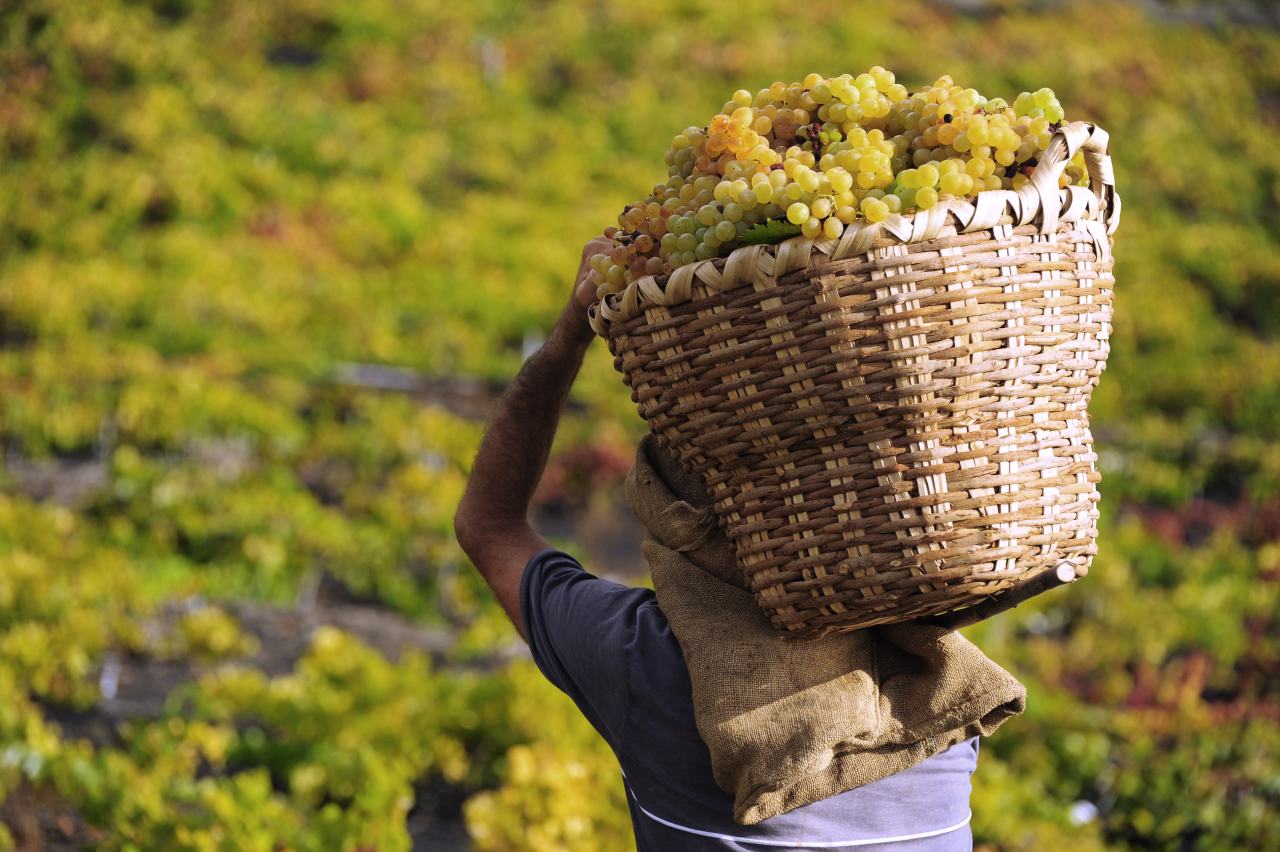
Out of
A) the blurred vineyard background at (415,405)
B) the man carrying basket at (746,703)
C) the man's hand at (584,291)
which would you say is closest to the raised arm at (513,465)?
the man's hand at (584,291)

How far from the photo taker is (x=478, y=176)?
1353 cm

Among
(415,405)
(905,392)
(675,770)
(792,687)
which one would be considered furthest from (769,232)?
(415,405)

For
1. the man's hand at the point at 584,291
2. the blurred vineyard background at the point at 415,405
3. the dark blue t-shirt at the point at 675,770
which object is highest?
the man's hand at the point at 584,291

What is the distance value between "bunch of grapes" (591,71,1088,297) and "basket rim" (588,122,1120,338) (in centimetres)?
2

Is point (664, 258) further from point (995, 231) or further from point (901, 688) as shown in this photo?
point (901, 688)

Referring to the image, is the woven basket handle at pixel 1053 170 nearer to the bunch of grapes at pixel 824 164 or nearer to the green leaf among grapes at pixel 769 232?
the bunch of grapes at pixel 824 164

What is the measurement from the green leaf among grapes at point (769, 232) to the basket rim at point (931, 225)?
14 millimetres

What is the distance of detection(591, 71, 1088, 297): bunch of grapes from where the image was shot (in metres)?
1.73

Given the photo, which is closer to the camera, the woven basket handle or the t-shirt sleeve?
the woven basket handle

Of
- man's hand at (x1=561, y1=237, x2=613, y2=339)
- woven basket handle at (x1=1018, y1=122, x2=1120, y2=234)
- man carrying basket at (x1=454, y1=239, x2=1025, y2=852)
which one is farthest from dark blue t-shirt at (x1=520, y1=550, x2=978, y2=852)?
woven basket handle at (x1=1018, y1=122, x2=1120, y2=234)

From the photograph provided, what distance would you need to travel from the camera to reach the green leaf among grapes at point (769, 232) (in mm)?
1744

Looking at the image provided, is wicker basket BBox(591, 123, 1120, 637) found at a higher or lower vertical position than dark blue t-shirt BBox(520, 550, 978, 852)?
higher

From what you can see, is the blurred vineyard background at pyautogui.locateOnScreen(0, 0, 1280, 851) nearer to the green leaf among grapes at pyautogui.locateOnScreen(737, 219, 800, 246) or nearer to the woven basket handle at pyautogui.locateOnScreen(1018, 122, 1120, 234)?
the green leaf among grapes at pyautogui.locateOnScreen(737, 219, 800, 246)

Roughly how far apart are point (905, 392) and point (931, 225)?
22 cm
